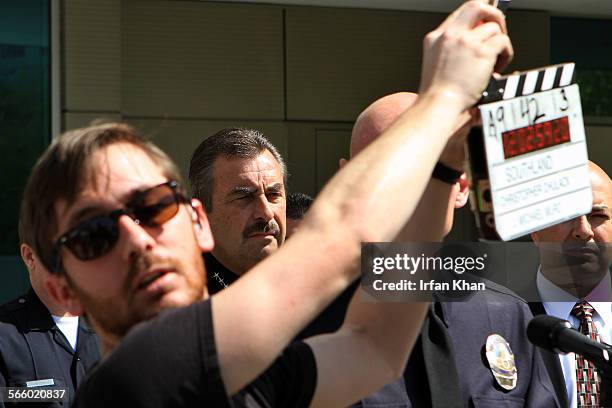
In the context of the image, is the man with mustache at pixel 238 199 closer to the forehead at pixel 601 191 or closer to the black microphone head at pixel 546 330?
the forehead at pixel 601 191

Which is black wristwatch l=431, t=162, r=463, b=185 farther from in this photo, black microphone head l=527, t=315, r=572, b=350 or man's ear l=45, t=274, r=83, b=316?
man's ear l=45, t=274, r=83, b=316

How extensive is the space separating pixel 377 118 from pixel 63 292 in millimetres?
1141

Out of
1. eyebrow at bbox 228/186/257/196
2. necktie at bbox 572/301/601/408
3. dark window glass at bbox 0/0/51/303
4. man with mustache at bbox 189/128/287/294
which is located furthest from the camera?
dark window glass at bbox 0/0/51/303

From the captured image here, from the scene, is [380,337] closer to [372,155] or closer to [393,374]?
[393,374]

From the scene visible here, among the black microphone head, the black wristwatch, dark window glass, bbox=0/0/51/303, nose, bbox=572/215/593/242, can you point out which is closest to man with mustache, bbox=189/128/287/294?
nose, bbox=572/215/593/242

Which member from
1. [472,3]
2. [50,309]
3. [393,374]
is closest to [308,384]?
[393,374]

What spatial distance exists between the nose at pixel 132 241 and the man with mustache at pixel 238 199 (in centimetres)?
214

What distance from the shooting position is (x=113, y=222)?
189cm

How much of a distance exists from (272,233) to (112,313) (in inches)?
91.8

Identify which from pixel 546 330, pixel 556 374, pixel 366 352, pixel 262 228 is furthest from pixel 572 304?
pixel 366 352

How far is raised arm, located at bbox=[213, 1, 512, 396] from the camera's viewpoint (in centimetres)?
172

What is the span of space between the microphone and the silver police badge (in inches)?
24.5

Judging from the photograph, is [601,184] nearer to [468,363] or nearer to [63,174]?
[468,363]

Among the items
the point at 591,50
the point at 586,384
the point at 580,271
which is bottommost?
the point at 586,384
